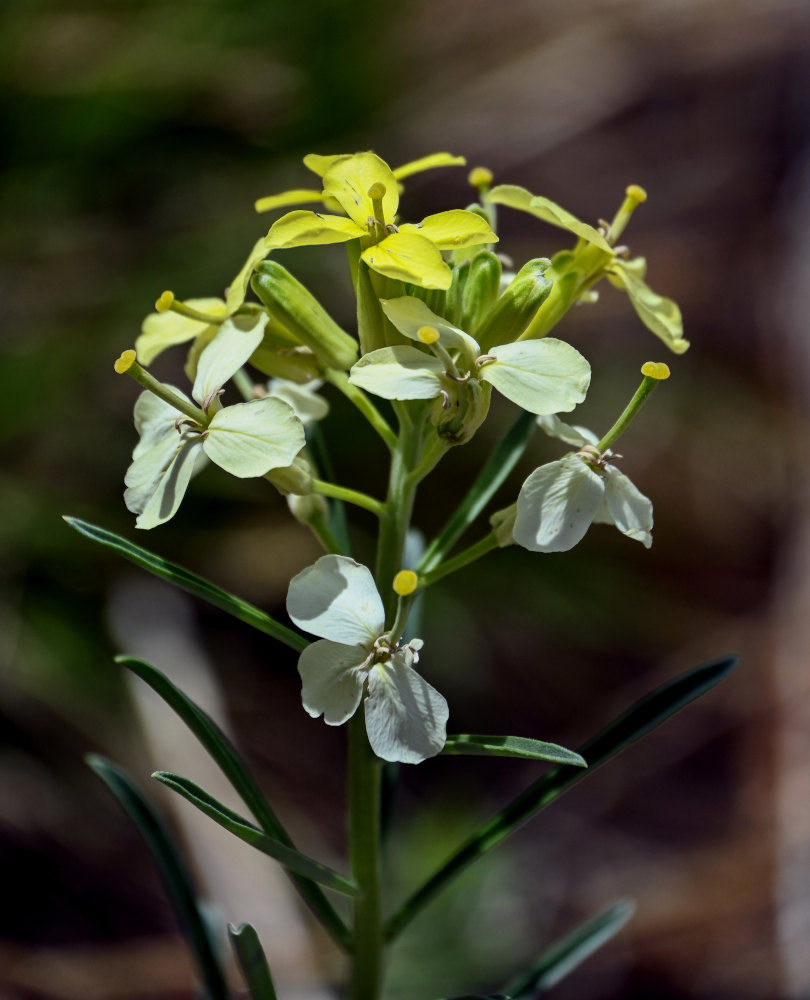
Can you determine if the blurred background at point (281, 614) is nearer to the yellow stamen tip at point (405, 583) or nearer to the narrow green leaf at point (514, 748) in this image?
the narrow green leaf at point (514, 748)

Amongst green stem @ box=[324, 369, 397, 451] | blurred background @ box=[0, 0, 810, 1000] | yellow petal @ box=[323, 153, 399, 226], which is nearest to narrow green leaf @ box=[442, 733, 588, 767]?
green stem @ box=[324, 369, 397, 451]

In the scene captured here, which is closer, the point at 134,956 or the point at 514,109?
the point at 134,956

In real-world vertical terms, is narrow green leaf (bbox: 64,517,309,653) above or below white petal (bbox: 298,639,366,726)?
above

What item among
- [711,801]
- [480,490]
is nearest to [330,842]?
[711,801]

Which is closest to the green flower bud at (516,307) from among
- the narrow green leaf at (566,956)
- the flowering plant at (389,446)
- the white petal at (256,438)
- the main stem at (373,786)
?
the flowering plant at (389,446)

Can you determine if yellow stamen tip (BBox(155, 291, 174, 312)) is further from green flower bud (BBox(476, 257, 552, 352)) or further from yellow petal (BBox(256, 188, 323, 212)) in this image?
green flower bud (BBox(476, 257, 552, 352))

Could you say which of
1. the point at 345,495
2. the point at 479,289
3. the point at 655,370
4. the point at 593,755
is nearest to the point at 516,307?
the point at 479,289

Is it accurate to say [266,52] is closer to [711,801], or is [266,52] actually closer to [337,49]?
[337,49]
